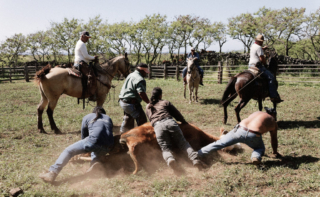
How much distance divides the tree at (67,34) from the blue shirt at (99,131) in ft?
113

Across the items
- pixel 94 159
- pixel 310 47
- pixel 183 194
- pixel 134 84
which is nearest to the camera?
pixel 183 194

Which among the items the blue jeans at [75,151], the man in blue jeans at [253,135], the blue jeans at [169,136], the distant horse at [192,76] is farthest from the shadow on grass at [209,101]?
the blue jeans at [75,151]

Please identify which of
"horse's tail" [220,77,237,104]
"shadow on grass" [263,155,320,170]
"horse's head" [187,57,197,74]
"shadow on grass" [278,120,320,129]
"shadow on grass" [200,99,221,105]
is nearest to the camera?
"shadow on grass" [263,155,320,170]

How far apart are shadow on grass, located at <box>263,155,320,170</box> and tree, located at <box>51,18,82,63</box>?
3606 cm

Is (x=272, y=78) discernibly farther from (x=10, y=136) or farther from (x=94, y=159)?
(x=10, y=136)

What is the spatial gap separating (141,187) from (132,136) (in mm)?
991

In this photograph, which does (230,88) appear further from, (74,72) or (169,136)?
(74,72)

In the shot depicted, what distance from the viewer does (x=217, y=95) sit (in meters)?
13.2

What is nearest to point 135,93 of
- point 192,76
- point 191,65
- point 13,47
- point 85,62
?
point 85,62

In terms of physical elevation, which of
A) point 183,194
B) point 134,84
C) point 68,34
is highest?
point 68,34

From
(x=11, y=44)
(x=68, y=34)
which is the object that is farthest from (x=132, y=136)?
(x=11, y=44)

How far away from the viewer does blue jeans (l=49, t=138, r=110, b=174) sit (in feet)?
13.2

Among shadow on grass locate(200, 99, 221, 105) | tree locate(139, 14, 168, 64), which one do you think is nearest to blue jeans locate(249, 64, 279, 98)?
shadow on grass locate(200, 99, 221, 105)

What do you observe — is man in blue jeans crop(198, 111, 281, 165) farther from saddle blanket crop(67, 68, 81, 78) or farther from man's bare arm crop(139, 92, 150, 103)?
saddle blanket crop(67, 68, 81, 78)
